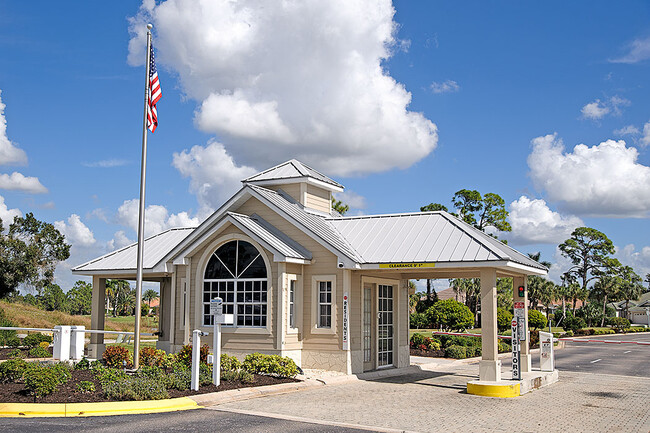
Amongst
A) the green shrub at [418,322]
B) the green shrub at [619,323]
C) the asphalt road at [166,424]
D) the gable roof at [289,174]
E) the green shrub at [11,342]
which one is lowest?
the green shrub at [619,323]

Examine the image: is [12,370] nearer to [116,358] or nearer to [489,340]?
[116,358]

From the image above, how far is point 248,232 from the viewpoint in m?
18.7

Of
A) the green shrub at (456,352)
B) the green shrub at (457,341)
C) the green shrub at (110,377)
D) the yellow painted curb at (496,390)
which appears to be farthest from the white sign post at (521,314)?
the green shrub at (457,341)

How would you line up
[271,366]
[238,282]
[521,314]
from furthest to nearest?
1. [238,282]
2. [521,314]
3. [271,366]

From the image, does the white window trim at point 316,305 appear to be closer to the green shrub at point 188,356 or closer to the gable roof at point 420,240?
the gable roof at point 420,240

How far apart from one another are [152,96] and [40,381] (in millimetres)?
8256

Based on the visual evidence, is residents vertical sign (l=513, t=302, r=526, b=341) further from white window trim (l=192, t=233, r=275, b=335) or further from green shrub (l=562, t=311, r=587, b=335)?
green shrub (l=562, t=311, r=587, b=335)

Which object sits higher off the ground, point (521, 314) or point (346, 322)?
point (521, 314)

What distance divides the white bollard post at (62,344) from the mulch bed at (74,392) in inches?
123

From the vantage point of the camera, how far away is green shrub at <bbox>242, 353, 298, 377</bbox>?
16438 mm

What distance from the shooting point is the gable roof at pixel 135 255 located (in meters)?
22.9

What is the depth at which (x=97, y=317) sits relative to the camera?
2358cm

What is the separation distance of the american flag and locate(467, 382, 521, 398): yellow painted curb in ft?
34.6

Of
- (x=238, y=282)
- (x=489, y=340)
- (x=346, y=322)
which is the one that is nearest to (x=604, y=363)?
(x=489, y=340)
